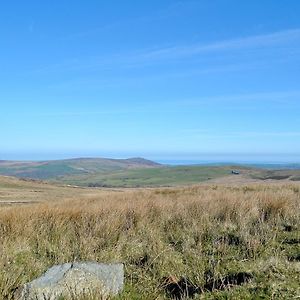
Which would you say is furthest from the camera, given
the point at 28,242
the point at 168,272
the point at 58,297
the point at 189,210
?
the point at 189,210

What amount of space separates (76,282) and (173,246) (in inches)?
141

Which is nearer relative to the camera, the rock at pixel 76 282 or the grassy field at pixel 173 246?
the rock at pixel 76 282

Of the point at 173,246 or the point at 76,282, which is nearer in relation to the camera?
the point at 76,282

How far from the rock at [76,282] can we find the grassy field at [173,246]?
271mm

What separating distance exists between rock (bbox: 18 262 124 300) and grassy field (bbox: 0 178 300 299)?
27cm

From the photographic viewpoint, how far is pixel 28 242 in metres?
8.48

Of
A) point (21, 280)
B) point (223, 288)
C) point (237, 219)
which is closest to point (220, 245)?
point (223, 288)

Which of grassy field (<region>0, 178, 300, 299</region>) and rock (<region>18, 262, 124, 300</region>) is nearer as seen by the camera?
rock (<region>18, 262, 124, 300</region>)

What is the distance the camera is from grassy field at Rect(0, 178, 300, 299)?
573 cm

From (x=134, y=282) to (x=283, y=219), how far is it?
5215 mm

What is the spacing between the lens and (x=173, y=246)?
335 inches

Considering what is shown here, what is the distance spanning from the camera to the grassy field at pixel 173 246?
18.8 ft

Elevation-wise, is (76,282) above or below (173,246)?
above

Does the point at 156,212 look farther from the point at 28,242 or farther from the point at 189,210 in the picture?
the point at 28,242
